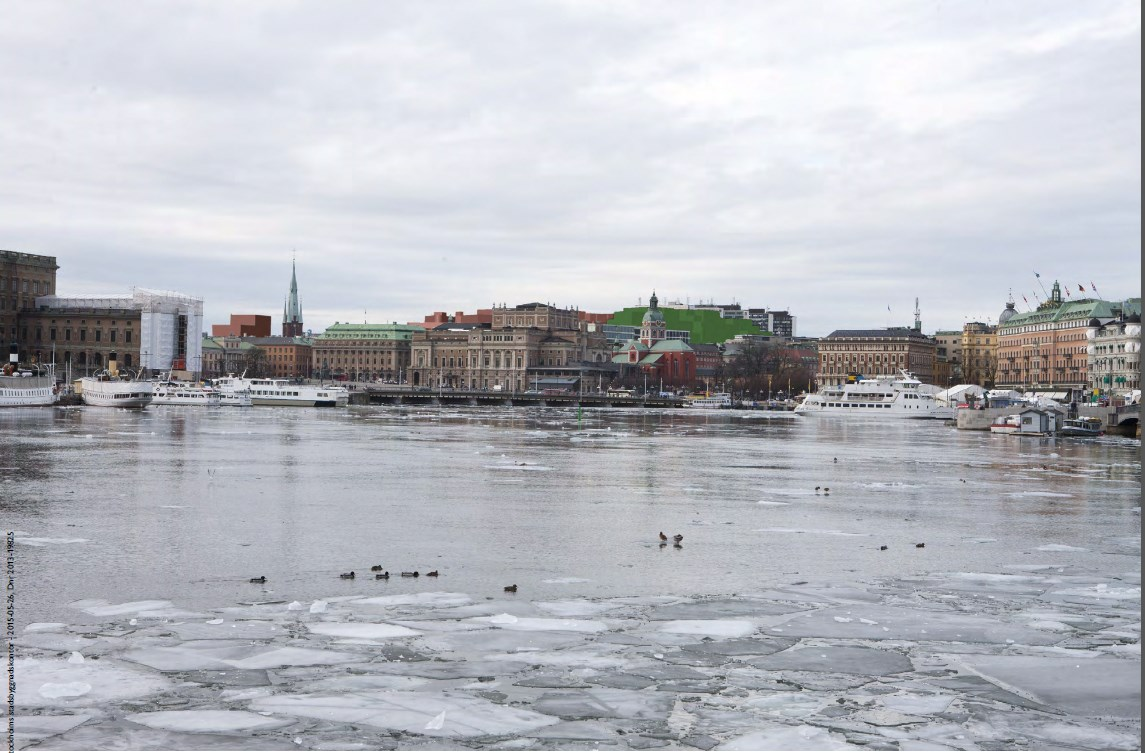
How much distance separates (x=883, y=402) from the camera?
152 meters

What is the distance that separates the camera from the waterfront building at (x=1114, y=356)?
146750mm

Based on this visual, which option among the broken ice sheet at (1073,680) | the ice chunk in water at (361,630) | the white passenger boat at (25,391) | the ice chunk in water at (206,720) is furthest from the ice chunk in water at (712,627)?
the white passenger boat at (25,391)

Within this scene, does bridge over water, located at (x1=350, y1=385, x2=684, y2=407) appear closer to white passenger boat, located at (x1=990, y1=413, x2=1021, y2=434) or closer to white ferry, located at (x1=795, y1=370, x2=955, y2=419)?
white ferry, located at (x1=795, y1=370, x2=955, y2=419)

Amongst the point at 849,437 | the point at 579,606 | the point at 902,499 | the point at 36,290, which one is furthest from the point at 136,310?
the point at 579,606

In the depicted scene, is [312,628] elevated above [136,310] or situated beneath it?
situated beneath

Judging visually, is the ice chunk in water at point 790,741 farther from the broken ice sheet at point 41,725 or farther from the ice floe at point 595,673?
the broken ice sheet at point 41,725

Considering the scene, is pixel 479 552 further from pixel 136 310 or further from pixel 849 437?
pixel 136 310

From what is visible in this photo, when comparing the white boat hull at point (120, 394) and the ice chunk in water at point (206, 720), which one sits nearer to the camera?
the ice chunk in water at point (206, 720)

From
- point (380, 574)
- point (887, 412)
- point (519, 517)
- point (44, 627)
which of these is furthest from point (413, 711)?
point (887, 412)

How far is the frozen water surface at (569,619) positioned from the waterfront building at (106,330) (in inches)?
5909

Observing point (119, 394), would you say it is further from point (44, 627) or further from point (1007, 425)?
point (44, 627)

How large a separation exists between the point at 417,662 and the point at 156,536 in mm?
13226

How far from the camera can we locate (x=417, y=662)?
1473 centimetres

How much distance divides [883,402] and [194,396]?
292 feet
